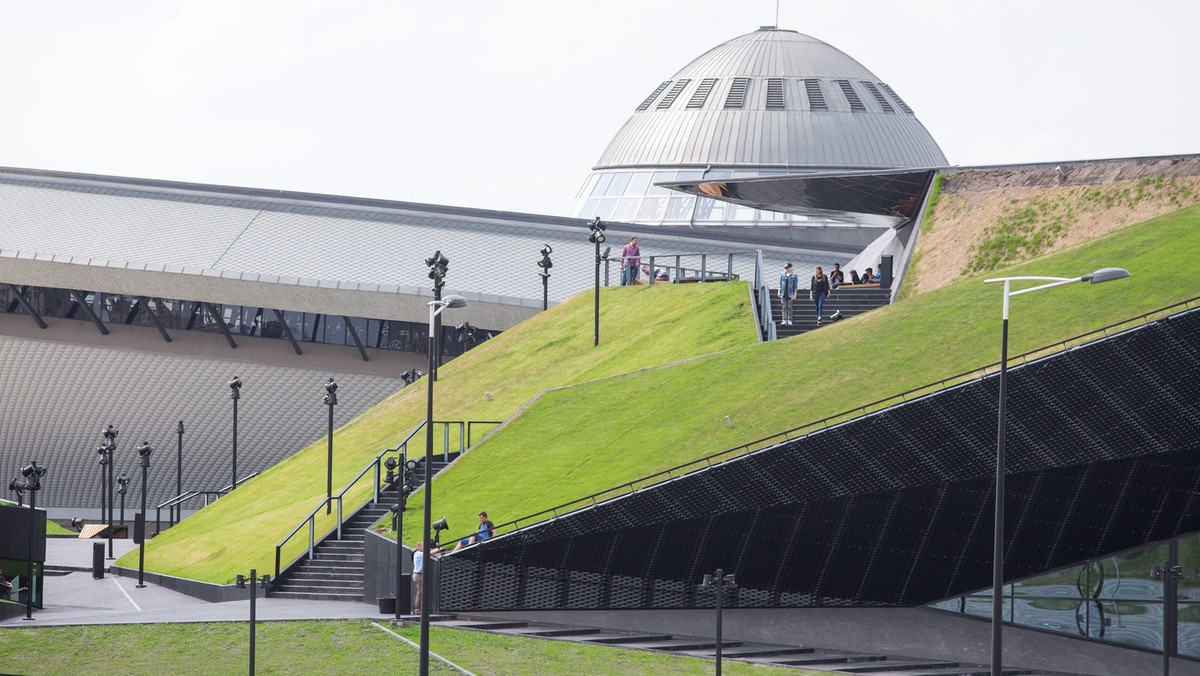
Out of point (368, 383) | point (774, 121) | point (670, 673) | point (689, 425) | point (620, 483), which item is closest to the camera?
point (670, 673)

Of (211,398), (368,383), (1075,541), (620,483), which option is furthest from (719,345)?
(211,398)

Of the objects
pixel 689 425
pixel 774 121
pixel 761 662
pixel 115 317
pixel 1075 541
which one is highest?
pixel 774 121

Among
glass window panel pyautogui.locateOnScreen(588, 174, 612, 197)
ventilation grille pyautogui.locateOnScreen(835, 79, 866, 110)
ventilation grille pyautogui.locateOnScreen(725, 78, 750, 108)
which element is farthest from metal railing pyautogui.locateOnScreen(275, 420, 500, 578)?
ventilation grille pyautogui.locateOnScreen(835, 79, 866, 110)

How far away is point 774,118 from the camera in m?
79.8

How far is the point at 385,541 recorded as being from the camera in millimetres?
32281

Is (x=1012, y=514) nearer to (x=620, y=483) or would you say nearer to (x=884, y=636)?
(x=884, y=636)

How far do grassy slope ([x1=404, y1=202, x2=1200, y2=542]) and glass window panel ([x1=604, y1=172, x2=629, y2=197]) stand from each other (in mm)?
42428

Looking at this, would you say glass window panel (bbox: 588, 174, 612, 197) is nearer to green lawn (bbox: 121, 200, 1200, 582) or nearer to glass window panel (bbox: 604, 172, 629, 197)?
glass window panel (bbox: 604, 172, 629, 197)

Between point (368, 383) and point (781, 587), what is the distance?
37726 millimetres

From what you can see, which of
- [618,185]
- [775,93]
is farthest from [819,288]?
[775,93]

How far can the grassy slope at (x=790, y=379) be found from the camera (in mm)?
→ 32812

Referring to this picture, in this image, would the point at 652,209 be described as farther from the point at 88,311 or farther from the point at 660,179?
the point at 88,311

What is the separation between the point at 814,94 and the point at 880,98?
13.3 ft

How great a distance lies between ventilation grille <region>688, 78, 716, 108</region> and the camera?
269ft
